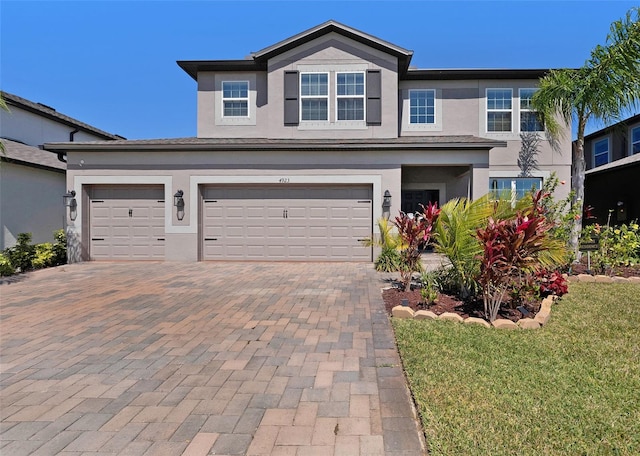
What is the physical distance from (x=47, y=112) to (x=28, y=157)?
5199 mm

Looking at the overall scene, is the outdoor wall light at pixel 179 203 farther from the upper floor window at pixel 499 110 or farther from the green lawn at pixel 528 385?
the upper floor window at pixel 499 110

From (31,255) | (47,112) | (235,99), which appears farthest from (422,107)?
(47,112)

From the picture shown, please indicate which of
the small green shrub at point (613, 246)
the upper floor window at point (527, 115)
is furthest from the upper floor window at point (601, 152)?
the small green shrub at point (613, 246)

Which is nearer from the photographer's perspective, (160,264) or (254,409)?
(254,409)

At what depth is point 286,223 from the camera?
1155 centimetres

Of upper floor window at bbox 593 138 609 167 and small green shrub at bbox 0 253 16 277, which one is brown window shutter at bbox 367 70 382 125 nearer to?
small green shrub at bbox 0 253 16 277

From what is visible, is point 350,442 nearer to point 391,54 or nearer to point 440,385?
point 440,385

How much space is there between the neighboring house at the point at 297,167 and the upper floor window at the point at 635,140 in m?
8.35

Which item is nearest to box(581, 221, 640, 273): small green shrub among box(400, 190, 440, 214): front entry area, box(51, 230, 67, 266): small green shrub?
box(400, 190, 440, 214): front entry area

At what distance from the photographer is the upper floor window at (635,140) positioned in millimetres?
17891

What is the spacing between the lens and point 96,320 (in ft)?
17.8

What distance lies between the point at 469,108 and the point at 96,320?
1351 cm

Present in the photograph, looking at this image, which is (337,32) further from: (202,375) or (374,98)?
(202,375)

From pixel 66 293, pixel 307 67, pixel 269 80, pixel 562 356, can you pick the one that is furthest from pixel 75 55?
pixel 562 356
